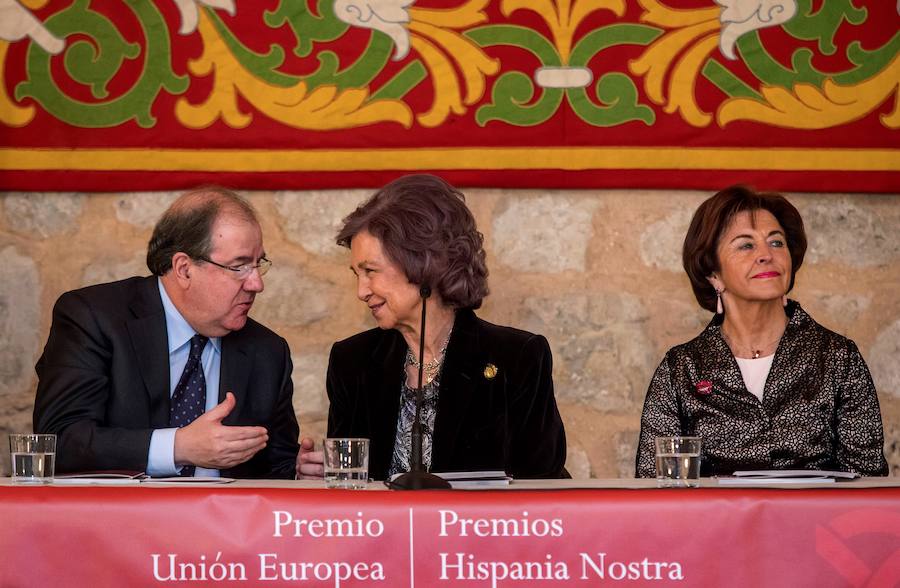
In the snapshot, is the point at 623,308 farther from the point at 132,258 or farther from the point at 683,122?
the point at 132,258

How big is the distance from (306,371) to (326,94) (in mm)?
845

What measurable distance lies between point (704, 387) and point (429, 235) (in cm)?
84

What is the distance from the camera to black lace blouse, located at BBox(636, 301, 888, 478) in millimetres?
2967

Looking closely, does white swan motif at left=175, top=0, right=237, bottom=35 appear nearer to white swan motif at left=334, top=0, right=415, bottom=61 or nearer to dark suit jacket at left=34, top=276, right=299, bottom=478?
white swan motif at left=334, top=0, right=415, bottom=61

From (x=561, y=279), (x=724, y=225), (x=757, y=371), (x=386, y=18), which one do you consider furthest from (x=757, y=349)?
(x=386, y=18)

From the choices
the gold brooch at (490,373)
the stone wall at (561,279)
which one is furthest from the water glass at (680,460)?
the stone wall at (561,279)

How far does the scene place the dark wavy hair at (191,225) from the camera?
116 inches

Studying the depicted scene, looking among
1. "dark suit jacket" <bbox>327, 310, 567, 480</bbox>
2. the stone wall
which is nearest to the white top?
the stone wall

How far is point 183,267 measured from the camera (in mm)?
2955

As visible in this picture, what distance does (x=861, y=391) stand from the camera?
300cm

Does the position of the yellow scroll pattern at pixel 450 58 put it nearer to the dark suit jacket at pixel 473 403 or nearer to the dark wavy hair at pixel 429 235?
the dark wavy hair at pixel 429 235

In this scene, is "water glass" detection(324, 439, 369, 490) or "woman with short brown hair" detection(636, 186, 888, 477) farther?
"woman with short brown hair" detection(636, 186, 888, 477)

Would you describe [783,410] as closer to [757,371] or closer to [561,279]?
[757,371]

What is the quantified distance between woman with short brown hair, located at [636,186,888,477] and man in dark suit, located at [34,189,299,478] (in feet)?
3.41
